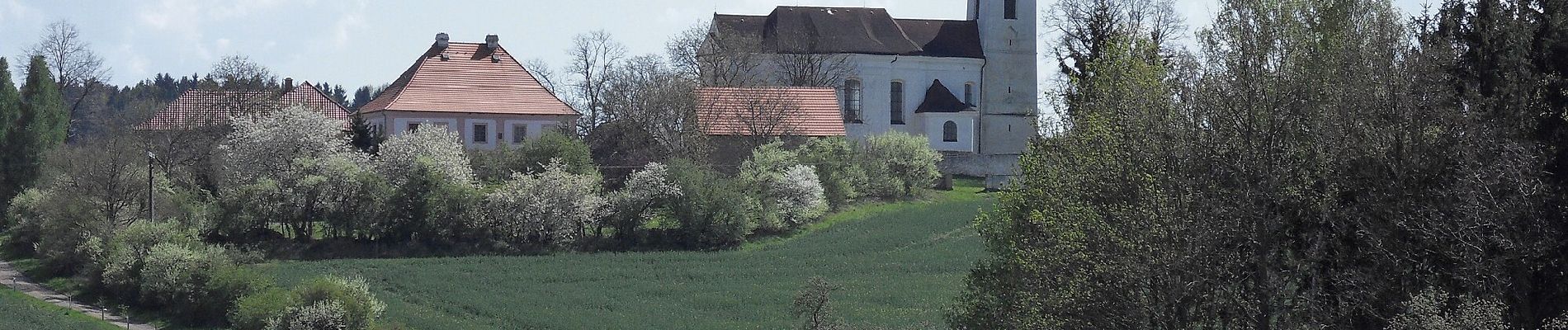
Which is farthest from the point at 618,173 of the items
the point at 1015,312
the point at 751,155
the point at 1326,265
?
the point at 1326,265

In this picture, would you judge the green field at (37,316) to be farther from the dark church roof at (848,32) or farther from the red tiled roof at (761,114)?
the dark church roof at (848,32)

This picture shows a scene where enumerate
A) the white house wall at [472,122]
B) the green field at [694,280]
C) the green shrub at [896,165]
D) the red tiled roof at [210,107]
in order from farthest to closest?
the red tiled roof at [210,107] < the white house wall at [472,122] < the green shrub at [896,165] < the green field at [694,280]

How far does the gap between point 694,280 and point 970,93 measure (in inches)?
1372

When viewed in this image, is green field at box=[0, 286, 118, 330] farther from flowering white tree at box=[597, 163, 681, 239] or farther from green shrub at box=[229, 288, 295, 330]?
flowering white tree at box=[597, 163, 681, 239]

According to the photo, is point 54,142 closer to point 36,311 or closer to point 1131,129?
point 36,311

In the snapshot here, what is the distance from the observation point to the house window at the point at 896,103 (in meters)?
67.6

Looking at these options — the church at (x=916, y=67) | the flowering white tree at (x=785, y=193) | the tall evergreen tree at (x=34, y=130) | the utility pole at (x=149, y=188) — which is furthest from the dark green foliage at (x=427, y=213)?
the church at (x=916, y=67)

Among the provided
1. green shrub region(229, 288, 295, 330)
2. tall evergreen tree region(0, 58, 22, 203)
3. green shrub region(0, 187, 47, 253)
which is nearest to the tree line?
green shrub region(229, 288, 295, 330)

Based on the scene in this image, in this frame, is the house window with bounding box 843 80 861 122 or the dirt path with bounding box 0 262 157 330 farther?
the house window with bounding box 843 80 861 122

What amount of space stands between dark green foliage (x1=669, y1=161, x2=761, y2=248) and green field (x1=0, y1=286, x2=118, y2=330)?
15.8 m

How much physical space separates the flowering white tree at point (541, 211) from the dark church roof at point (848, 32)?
74.9 ft

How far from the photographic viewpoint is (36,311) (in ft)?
107

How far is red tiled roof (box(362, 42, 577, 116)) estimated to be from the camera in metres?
57.2

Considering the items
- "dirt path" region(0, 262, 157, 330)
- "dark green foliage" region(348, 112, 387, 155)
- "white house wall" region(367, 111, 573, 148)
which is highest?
"white house wall" region(367, 111, 573, 148)
